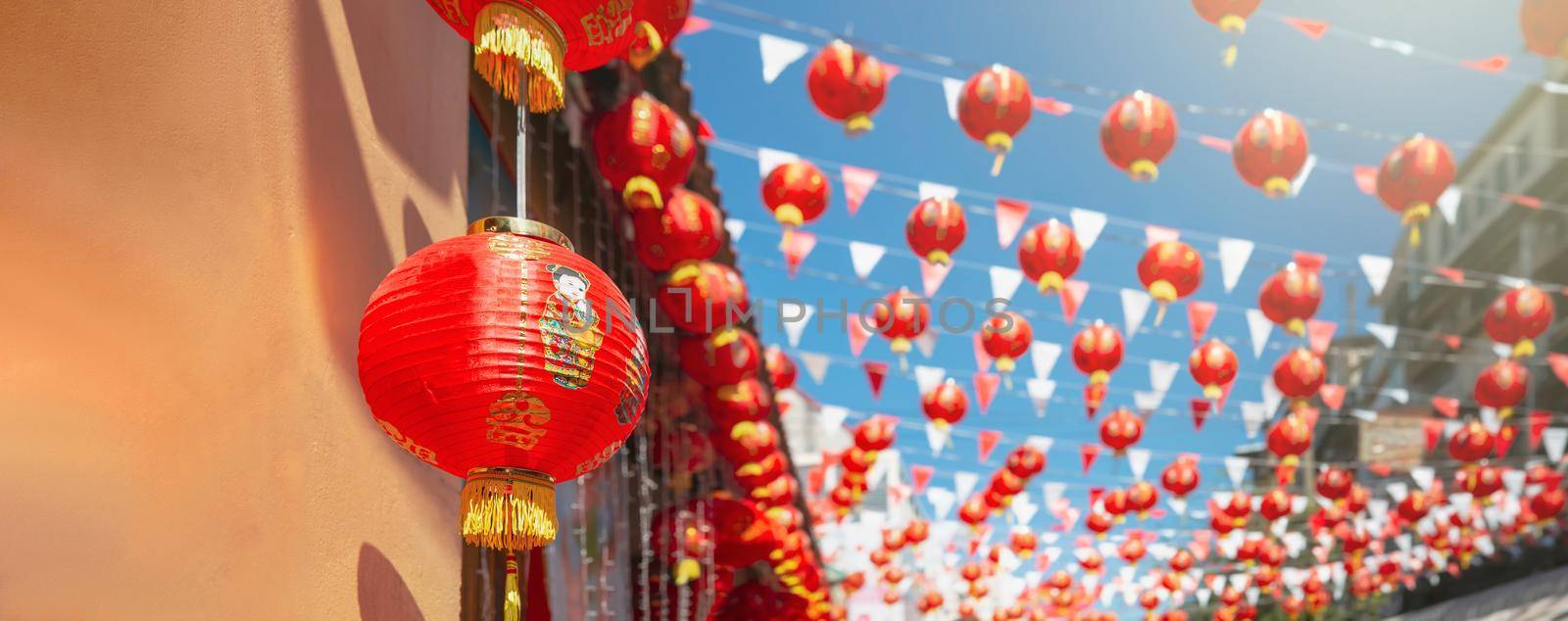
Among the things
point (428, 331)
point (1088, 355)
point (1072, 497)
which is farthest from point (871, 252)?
point (1072, 497)

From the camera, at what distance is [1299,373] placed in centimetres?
956

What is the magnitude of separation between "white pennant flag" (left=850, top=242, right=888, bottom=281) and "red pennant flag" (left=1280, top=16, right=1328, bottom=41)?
11.1ft

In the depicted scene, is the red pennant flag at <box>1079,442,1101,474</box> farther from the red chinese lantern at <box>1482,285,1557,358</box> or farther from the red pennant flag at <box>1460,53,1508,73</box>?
the red pennant flag at <box>1460,53,1508,73</box>

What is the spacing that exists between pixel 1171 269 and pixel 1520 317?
3.30m

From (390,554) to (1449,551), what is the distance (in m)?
23.2

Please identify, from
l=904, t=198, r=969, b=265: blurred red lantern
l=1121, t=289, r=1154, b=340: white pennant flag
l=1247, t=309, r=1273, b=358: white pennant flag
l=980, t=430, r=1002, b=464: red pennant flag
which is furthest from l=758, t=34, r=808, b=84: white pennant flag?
l=980, t=430, r=1002, b=464: red pennant flag

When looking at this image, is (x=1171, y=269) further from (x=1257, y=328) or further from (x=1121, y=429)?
(x=1121, y=429)

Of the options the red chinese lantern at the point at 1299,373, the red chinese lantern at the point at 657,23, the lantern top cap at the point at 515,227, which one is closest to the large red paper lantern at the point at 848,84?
the red chinese lantern at the point at 657,23

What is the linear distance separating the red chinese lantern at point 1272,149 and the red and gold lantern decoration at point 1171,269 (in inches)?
49.3

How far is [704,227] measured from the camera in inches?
240

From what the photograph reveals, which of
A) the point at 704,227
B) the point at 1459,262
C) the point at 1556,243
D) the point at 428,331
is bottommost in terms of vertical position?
the point at 428,331

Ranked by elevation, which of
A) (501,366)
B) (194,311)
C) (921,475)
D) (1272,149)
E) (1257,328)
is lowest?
(501,366)

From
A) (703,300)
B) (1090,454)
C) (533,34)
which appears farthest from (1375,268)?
(533,34)

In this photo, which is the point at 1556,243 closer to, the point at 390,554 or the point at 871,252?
the point at 871,252
